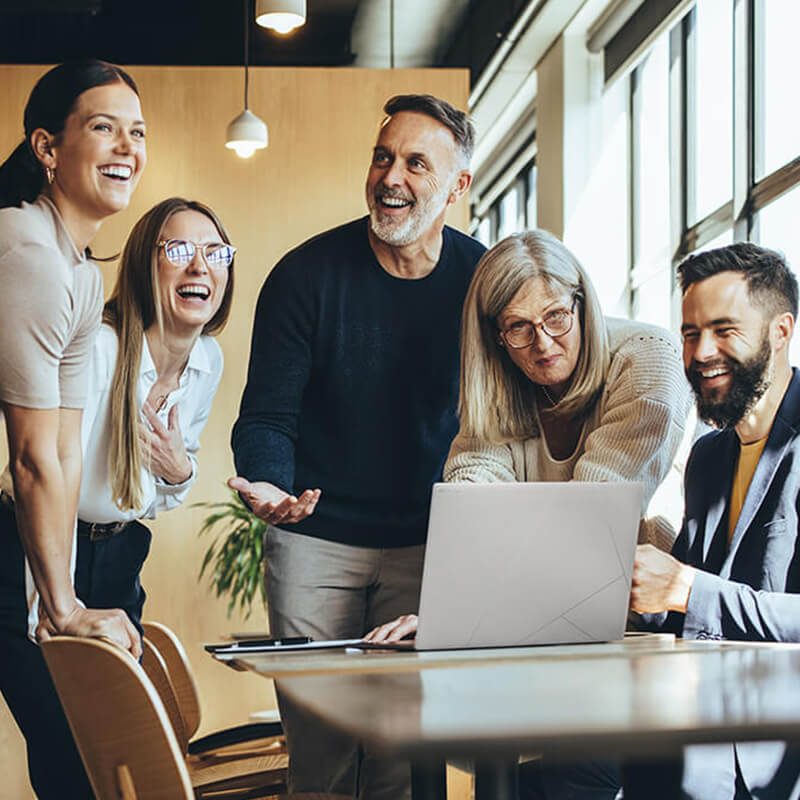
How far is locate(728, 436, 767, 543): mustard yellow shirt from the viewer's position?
2.40 m

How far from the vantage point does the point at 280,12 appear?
454 centimetres

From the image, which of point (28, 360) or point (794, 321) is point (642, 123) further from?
point (28, 360)

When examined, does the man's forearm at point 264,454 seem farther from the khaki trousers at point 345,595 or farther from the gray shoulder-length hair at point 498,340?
the gray shoulder-length hair at point 498,340

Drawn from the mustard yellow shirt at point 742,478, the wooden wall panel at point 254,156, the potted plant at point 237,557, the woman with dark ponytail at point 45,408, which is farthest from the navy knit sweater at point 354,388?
the wooden wall panel at point 254,156

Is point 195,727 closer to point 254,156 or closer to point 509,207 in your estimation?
point 254,156

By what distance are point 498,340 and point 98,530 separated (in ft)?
3.19

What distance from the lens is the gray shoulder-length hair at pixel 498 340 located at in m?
2.61

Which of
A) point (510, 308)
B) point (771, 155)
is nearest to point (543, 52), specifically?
point (771, 155)

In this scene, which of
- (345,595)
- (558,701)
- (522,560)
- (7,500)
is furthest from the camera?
(345,595)

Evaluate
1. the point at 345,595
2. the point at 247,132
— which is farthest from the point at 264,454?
the point at 247,132

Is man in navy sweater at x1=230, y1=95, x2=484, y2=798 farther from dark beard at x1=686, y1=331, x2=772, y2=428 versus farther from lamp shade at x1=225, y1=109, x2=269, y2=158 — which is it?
lamp shade at x1=225, y1=109, x2=269, y2=158

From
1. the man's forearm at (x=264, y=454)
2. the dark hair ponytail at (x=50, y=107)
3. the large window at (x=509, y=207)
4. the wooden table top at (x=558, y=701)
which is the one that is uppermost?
the large window at (x=509, y=207)

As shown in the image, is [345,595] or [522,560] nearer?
[522,560]

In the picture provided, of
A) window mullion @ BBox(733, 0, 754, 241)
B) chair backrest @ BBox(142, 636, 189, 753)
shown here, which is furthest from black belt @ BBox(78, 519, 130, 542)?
window mullion @ BBox(733, 0, 754, 241)
